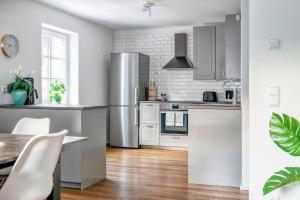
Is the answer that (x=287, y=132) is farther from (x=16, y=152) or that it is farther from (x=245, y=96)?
(x=245, y=96)

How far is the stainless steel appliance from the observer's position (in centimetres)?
643

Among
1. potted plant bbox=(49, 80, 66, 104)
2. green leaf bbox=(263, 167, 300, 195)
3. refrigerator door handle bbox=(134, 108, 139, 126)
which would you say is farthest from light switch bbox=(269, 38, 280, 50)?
refrigerator door handle bbox=(134, 108, 139, 126)

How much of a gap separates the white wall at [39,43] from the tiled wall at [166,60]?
0.66 meters

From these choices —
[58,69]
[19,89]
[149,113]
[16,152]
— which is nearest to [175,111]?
[149,113]

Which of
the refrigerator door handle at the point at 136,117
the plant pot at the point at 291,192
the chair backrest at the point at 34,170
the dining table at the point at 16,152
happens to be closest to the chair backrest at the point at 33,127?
the dining table at the point at 16,152

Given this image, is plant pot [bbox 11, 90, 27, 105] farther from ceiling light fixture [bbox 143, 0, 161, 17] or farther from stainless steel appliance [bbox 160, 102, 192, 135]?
stainless steel appliance [bbox 160, 102, 192, 135]

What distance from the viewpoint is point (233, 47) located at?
5680mm

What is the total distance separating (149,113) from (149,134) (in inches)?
17.0

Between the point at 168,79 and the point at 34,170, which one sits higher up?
the point at 168,79

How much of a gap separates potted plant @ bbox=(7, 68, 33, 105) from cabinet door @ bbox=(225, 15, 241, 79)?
3284 mm

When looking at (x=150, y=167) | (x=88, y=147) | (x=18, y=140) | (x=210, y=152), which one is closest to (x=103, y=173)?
(x=88, y=147)

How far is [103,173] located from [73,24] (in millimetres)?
2979

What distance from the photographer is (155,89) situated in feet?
23.3

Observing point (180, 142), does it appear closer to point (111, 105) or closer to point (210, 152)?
point (111, 105)
